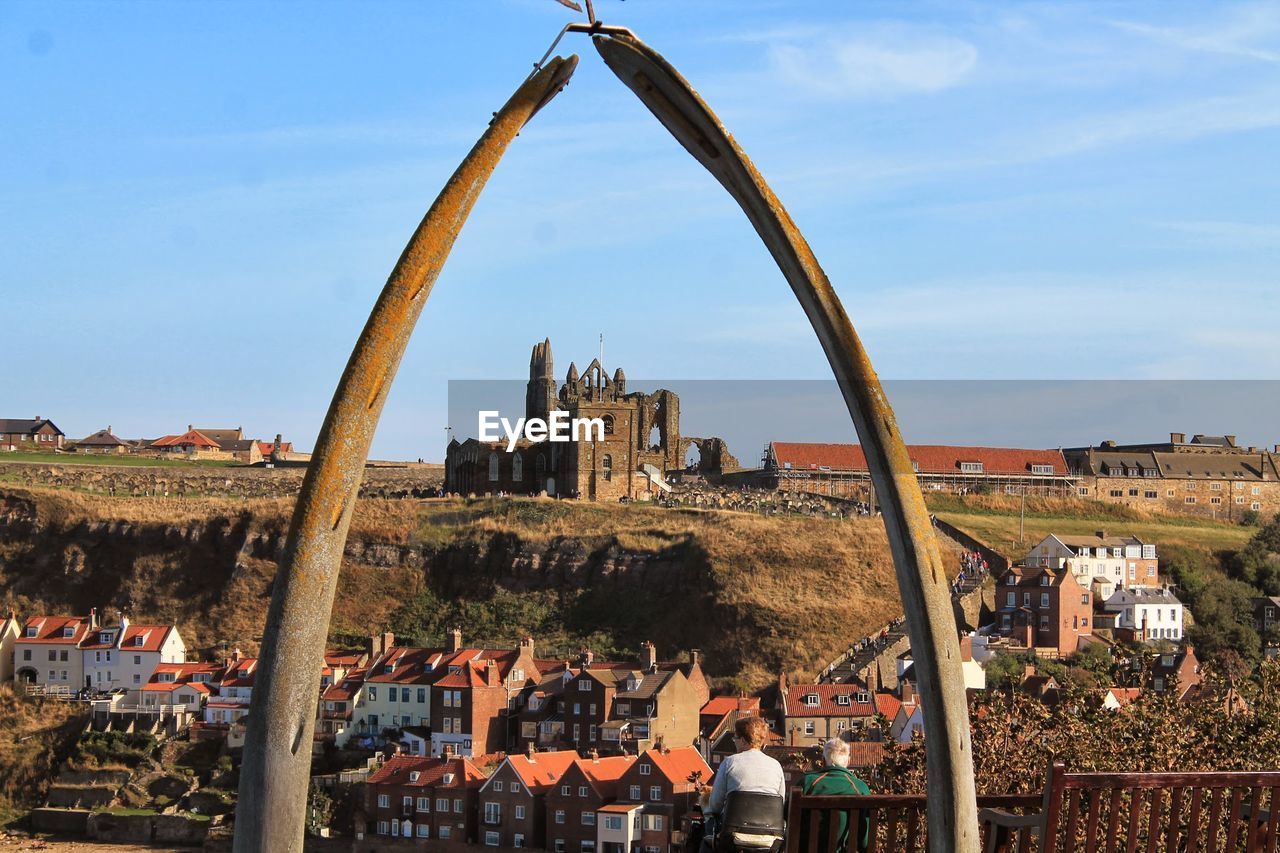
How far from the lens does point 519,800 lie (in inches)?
1282

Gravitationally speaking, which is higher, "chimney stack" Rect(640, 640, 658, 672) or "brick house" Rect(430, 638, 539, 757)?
"chimney stack" Rect(640, 640, 658, 672)

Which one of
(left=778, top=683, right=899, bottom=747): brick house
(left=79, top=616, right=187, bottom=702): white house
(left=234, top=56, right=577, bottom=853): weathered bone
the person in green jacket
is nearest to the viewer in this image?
(left=234, top=56, right=577, bottom=853): weathered bone

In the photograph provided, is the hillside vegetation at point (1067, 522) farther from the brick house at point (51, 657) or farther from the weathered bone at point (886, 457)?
the weathered bone at point (886, 457)

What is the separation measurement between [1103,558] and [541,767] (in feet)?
86.2

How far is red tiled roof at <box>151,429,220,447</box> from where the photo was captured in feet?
294

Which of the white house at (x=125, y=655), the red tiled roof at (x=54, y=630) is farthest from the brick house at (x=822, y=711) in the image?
the red tiled roof at (x=54, y=630)

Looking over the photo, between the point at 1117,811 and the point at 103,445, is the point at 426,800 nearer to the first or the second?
the point at 1117,811

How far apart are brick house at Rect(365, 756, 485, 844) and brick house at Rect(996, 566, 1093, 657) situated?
57.8 feet

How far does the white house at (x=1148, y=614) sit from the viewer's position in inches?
1861

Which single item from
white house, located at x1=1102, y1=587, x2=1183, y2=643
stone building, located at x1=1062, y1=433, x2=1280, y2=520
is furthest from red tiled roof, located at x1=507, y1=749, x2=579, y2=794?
stone building, located at x1=1062, y1=433, x2=1280, y2=520

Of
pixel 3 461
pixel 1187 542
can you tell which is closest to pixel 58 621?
pixel 3 461

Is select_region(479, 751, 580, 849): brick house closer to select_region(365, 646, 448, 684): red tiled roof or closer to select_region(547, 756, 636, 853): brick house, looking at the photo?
select_region(547, 756, 636, 853): brick house

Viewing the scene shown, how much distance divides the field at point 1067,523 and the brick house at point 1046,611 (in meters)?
6.98

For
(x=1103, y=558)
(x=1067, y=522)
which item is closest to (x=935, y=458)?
(x=1067, y=522)
